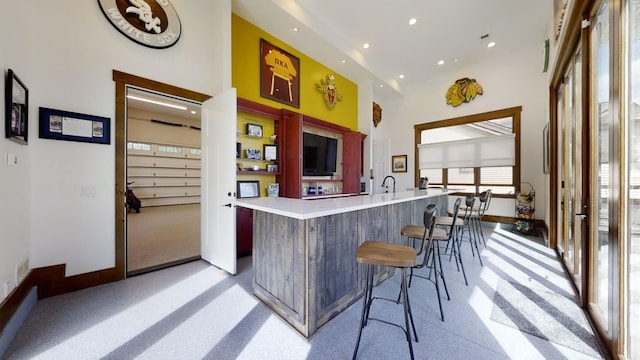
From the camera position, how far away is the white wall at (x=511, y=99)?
197 inches

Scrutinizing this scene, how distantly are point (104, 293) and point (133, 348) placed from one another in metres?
1.19

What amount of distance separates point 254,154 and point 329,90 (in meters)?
2.50

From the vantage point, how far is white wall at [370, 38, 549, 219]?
499 cm

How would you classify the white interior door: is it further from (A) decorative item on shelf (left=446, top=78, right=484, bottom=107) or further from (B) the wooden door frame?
(A) decorative item on shelf (left=446, top=78, right=484, bottom=107)

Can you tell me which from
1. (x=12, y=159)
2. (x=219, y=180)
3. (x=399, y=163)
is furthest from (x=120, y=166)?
(x=399, y=163)

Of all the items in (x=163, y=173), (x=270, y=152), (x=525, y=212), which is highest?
(x=270, y=152)

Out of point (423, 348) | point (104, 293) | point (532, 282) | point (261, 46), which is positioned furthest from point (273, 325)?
point (261, 46)

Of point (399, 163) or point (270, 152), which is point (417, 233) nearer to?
point (270, 152)

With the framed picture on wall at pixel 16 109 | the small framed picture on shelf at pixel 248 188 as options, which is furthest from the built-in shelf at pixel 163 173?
the framed picture on wall at pixel 16 109

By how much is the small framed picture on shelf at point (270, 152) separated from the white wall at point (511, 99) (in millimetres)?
4717

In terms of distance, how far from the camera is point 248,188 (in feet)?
12.2

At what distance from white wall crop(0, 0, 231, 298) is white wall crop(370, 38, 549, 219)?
642 centimetres

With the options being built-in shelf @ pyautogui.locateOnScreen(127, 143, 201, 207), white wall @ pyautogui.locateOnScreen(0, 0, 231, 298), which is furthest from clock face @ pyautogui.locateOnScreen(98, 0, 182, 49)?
built-in shelf @ pyautogui.locateOnScreen(127, 143, 201, 207)

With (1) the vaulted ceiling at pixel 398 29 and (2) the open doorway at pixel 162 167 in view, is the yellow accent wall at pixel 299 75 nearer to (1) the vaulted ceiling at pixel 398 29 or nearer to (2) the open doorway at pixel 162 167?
(1) the vaulted ceiling at pixel 398 29
